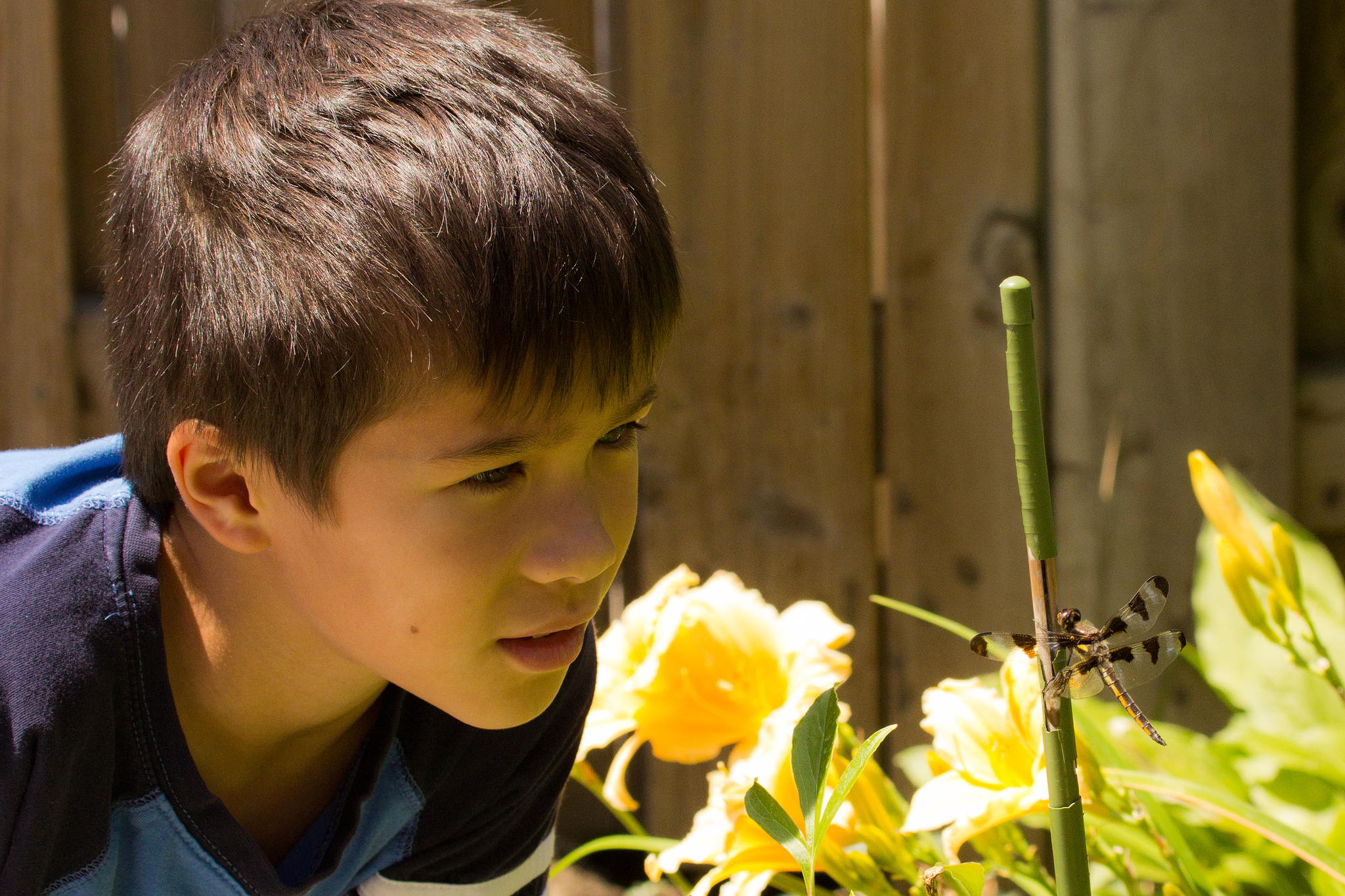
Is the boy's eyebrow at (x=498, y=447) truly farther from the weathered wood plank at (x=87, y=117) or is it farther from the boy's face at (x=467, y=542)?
the weathered wood plank at (x=87, y=117)

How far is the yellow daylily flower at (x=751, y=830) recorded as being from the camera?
60cm

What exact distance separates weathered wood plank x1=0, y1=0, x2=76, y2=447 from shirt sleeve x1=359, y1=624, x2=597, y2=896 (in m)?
0.84

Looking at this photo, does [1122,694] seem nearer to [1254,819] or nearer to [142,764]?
[1254,819]

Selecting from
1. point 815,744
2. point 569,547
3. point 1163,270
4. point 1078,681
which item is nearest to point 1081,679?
point 1078,681

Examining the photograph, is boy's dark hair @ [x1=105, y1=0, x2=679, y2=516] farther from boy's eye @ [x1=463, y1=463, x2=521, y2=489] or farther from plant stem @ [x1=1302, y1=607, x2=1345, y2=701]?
plant stem @ [x1=1302, y1=607, x2=1345, y2=701]

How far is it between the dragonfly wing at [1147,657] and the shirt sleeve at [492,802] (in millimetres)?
608

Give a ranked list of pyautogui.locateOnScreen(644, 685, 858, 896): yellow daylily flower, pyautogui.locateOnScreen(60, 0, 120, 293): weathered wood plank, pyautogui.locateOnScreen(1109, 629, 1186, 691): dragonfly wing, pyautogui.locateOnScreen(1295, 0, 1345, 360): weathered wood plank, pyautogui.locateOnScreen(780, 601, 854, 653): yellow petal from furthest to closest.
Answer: pyautogui.locateOnScreen(60, 0, 120, 293): weathered wood plank < pyautogui.locateOnScreen(1295, 0, 1345, 360): weathered wood plank < pyautogui.locateOnScreen(780, 601, 854, 653): yellow petal < pyautogui.locateOnScreen(644, 685, 858, 896): yellow daylily flower < pyautogui.locateOnScreen(1109, 629, 1186, 691): dragonfly wing

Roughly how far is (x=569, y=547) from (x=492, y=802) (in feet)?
1.46

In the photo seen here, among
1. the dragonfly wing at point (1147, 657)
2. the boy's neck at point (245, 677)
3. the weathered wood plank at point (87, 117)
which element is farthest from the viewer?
the weathered wood plank at point (87, 117)

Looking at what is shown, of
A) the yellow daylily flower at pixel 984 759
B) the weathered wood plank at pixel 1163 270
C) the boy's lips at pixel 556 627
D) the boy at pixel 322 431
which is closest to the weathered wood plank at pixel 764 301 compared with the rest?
the weathered wood plank at pixel 1163 270

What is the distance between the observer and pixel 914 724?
1.50m

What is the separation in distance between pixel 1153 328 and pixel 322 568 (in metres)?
0.96

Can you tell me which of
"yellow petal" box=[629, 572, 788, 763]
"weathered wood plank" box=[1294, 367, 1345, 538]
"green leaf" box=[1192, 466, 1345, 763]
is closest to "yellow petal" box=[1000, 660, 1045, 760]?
"yellow petal" box=[629, 572, 788, 763]

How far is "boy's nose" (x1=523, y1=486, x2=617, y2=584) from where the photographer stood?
663mm
